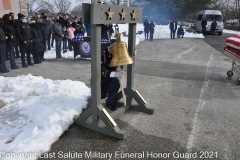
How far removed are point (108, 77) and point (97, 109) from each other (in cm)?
67

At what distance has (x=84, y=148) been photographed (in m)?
3.23

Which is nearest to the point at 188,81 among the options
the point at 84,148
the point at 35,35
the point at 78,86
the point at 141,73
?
the point at 141,73

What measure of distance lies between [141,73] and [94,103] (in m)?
4.40

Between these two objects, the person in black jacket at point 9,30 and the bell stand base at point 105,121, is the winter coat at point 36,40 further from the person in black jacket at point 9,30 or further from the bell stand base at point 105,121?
the bell stand base at point 105,121

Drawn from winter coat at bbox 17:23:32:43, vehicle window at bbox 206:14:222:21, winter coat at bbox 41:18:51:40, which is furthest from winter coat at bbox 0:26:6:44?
vehicle window at bbox 206:14:222:21

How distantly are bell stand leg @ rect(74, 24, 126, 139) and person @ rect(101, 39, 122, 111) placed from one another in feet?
1.33

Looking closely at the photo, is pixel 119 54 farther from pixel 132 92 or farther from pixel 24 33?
pixel 24 33

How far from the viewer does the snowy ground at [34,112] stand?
3.11 m

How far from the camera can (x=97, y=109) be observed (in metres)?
3.55

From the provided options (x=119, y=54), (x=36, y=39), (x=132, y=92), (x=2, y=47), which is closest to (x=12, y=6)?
(x=36, y=39)

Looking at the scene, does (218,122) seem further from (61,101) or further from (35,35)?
(35,35)

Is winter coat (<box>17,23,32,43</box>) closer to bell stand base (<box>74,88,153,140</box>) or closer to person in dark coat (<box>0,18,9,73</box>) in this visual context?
person in dark coat (<box>0,18,9,73</box>)

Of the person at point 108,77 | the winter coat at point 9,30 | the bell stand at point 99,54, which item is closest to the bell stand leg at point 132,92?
the bell stand at point 99,54

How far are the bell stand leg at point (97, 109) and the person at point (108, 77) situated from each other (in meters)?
0.40
